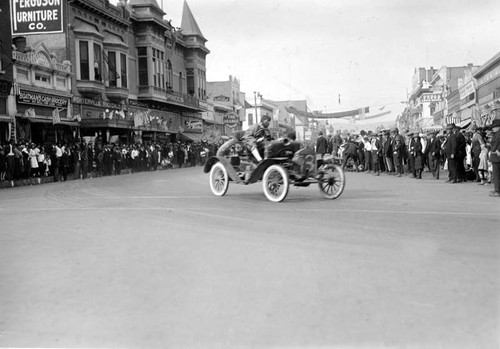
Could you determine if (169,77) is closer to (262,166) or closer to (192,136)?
(192,136)

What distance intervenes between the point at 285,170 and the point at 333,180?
1.26 m

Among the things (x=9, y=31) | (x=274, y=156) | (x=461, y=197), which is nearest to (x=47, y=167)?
(x=9, y=31)

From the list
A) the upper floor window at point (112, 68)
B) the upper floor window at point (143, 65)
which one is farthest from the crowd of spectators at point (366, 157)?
the upper floor window at point (143, 65)

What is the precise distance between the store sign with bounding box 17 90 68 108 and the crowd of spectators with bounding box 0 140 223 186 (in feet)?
8.69

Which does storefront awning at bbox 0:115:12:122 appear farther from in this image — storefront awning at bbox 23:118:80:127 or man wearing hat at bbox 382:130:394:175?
man wearing hat at bbox 382:130:394:175

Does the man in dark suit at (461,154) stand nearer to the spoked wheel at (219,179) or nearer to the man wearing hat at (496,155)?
the man wearing hat at (496,155)

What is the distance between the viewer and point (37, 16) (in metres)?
22.4

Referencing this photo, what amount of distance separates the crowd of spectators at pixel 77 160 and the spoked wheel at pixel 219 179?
405 inches

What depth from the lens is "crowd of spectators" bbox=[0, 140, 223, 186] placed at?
Result: 21.9 metres

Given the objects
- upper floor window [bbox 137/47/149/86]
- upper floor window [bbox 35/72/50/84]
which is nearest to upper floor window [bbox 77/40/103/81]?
upper floor window [bbox 35/72/50/84]

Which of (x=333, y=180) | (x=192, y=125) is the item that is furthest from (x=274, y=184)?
(x=192, y=125)

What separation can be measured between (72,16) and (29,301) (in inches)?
1224

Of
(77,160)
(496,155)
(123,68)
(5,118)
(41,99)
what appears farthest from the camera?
(123,68)

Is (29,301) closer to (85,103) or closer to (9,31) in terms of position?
(9,31)
